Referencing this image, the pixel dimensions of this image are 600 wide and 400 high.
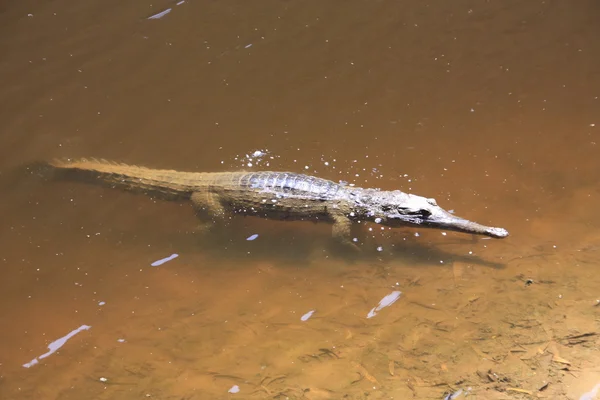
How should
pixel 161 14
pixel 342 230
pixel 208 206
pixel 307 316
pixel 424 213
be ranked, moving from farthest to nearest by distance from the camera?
pixel 161 14 → pixel 208 206 → pixel 342 230 → pixel 424 213 → pixel 307 316

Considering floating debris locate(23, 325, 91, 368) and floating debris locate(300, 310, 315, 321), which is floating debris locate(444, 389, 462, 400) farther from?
floating debris locate(23, 325, 91, 368)

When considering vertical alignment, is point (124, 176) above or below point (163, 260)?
above

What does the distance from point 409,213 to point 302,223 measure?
974 millimetres

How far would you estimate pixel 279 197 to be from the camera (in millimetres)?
4223

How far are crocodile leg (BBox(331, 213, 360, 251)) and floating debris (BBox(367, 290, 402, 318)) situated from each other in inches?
22.3

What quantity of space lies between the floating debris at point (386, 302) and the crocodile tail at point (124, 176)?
2.00 m

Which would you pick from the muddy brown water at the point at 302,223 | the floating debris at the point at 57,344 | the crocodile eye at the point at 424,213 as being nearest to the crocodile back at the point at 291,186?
the muddy brown water at the point at 302,223

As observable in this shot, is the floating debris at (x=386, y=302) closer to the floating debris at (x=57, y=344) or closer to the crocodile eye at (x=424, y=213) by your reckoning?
the crocodile eye at (x=424, y=213)

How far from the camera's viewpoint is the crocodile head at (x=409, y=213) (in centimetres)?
390

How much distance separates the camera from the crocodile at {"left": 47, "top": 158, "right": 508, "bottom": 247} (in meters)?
4.13

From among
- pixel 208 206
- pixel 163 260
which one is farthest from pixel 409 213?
pixel 163 260

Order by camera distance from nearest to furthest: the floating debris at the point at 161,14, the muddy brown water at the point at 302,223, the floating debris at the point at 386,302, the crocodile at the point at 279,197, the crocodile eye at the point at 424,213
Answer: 1. the muddy brown water at the point at 302,223
2. the floating debris at the point at 386,302
3. the crocodile eye at the point at 424,213
4. the crocodile at the point at 279,197
5. the floating debris at the point at 161,14

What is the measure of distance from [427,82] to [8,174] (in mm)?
4440

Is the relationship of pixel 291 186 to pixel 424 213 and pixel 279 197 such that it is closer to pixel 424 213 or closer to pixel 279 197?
pixel 279 197
